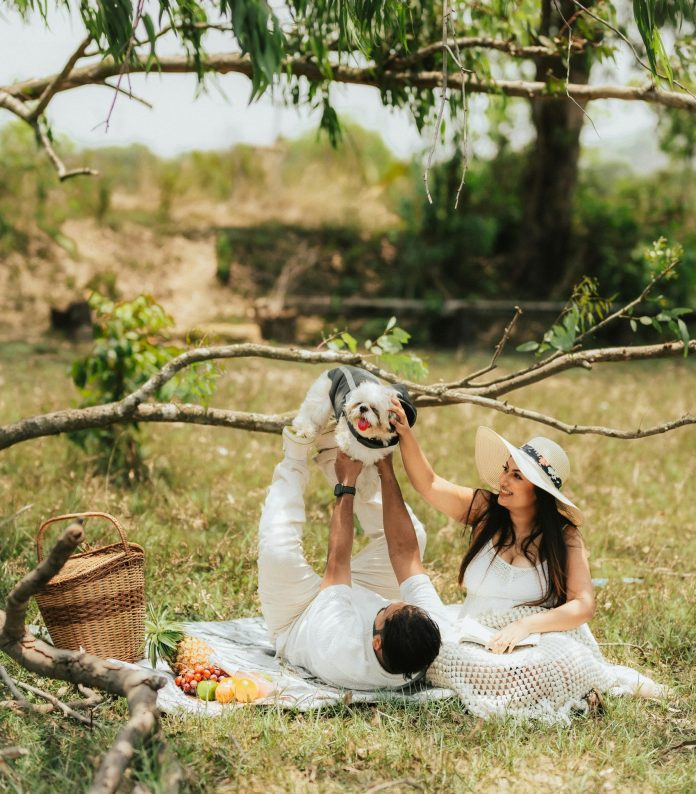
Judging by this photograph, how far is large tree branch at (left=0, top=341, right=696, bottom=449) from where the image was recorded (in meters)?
4.36

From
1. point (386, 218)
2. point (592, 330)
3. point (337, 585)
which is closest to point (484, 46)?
point (592, 330)

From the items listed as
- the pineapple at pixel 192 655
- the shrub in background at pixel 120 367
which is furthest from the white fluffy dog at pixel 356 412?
the shrub in background at pixel 120 367

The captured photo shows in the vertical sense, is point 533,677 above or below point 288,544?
below

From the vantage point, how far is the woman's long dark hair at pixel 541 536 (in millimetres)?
3877

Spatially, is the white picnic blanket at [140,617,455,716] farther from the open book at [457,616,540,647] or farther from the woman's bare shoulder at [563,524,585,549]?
the woman's bare shoulder at [563,524,585,549]

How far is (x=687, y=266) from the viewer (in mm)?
13500

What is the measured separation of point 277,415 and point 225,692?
4.36 feet

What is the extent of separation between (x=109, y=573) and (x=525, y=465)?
65.0 inches

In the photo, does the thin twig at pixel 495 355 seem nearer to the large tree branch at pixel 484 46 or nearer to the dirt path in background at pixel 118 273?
the large tree branch at pixel 484 46

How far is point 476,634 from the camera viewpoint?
3.80m

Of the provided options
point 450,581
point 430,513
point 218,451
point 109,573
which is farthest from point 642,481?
point 109,573

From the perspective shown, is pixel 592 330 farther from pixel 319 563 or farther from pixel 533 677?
pixel 319 563

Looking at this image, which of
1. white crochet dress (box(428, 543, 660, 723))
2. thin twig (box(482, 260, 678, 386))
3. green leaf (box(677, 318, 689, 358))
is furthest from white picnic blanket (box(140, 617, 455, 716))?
green leaf (box(677, 318, 689, 358))

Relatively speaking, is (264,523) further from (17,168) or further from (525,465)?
(17,168)
